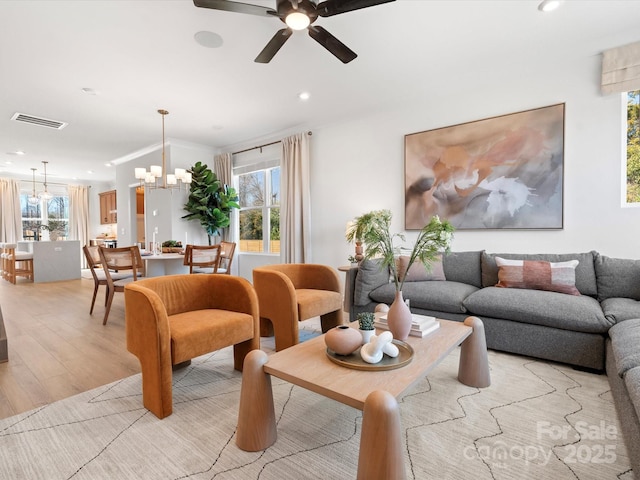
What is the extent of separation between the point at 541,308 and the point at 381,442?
6.34ft

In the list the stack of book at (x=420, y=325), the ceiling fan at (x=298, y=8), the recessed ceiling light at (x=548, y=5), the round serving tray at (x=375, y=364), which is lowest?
the round serving tray at (x=375, y=364)

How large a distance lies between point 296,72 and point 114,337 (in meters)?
3.21

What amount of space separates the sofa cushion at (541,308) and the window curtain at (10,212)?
1074cm

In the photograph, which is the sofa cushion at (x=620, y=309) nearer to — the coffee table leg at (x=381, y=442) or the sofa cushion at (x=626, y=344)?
the sofa cushion at (x=626, y=344)

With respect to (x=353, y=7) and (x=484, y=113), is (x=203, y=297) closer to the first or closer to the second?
(x=353, y=7)

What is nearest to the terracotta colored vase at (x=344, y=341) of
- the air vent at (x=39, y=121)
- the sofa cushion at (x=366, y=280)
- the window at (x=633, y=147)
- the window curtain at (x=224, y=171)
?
the sofa cushion at (x=366, y=280)

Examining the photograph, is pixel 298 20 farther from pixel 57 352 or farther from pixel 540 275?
pixel 57 352

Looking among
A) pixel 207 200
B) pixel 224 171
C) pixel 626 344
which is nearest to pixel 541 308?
pixel 626 344

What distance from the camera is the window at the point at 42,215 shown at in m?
8.66

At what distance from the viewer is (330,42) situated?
2240mm

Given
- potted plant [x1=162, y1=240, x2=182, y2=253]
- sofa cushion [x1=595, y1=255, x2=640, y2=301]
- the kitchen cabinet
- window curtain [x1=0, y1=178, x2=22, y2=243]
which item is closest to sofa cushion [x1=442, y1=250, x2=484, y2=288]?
sofa cushion [x1=595, y1=255, x2=640, y2=301]

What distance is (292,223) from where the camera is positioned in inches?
197

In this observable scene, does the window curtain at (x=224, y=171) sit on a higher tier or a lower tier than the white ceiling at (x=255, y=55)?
lower

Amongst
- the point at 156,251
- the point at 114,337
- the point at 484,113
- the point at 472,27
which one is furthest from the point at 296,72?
the point at 114,337
